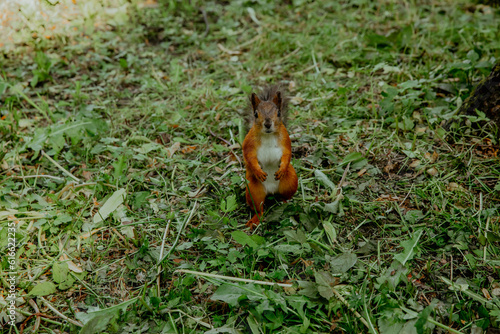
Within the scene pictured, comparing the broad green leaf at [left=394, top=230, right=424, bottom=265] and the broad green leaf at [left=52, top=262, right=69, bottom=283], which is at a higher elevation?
the broad green leaf at [left=52, top=262, right=69, bottom=283]

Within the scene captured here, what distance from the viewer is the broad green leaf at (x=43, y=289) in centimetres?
205

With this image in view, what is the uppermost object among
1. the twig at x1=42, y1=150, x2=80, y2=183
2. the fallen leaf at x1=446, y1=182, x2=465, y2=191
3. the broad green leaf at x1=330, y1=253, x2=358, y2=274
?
the twig at x1=42, y1=150, x2=80, y2=183

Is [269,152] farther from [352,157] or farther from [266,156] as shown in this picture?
[352,157]

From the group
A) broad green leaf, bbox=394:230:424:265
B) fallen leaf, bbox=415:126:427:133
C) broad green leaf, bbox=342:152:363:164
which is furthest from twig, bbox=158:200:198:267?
fallen leaf, bbox=415:126:427:133

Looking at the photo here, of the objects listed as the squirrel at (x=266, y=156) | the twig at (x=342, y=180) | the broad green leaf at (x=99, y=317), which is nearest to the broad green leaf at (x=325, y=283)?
the squirrel at (x=266, y=156)

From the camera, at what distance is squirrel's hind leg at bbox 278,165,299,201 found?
2336mm

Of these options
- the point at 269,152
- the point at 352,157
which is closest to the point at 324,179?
the point at 352,157

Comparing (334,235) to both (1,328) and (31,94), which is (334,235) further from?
(31,94)

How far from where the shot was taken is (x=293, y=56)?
4207 millimetres

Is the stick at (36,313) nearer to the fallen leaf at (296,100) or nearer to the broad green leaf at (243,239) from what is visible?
the broad green leaf at (243,239)

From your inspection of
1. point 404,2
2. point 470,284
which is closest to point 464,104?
point 470,284

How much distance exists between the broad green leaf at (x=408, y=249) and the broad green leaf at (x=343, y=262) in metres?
0.23

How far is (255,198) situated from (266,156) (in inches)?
10.3

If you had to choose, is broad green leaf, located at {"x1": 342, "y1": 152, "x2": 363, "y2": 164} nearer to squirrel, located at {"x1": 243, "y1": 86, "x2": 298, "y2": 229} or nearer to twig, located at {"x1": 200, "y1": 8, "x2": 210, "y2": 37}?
squirrel, located at {"x1": 243, "y1": 86, "x2": 298, "y2": 229}
